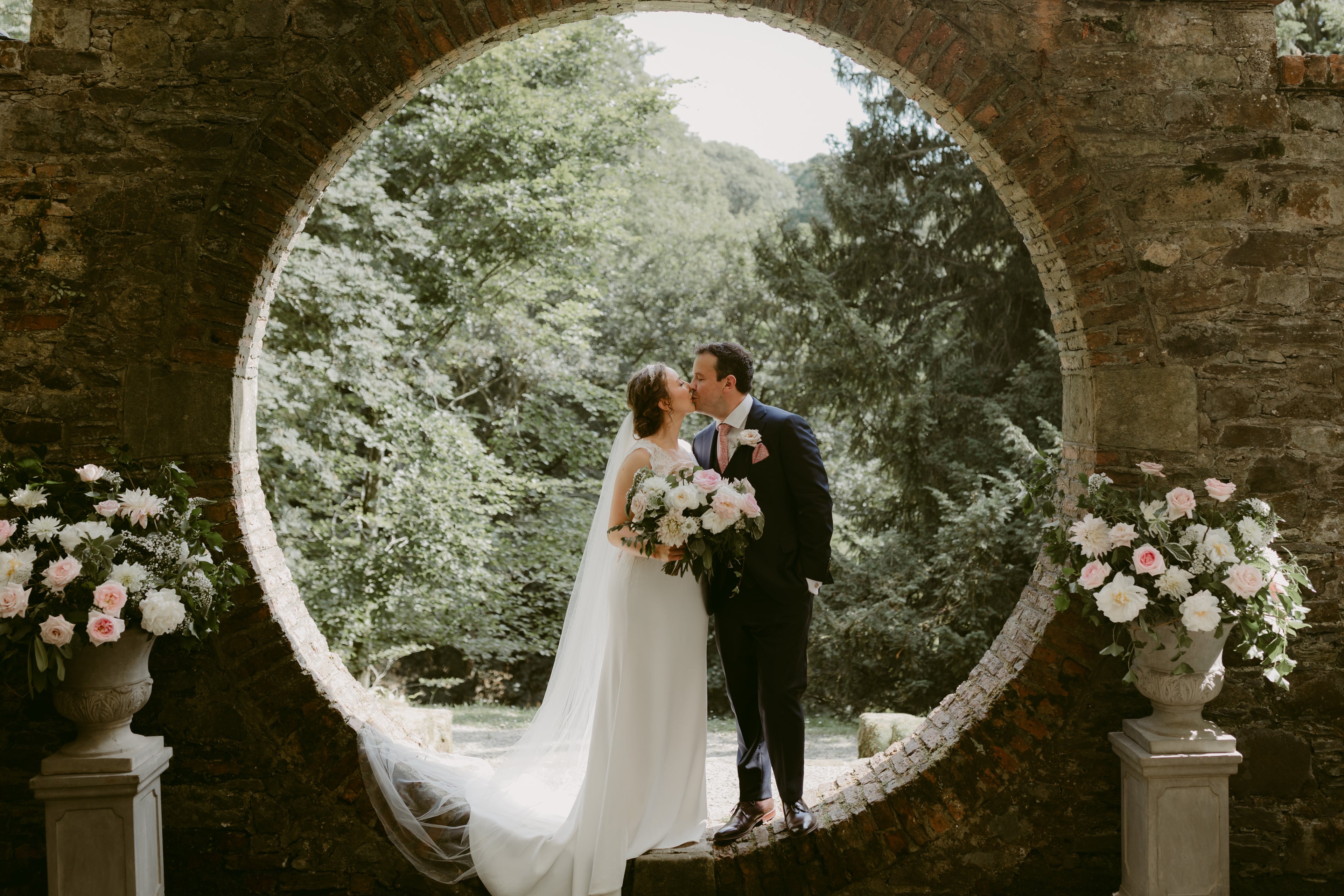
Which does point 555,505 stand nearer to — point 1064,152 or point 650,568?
point 650,568

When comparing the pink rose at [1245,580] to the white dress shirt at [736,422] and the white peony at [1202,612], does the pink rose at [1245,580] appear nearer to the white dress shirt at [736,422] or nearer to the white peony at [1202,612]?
the white peony at [1202,612]

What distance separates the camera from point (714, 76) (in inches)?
650

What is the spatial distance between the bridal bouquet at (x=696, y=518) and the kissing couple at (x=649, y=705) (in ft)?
0.28

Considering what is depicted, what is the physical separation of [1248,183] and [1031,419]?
5778mm

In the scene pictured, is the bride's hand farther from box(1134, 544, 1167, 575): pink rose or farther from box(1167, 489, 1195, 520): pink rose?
box(1167, 489, 1195, 520): pink rose

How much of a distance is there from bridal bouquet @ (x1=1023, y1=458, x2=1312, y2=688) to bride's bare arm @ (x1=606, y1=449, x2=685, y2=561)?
1374mm

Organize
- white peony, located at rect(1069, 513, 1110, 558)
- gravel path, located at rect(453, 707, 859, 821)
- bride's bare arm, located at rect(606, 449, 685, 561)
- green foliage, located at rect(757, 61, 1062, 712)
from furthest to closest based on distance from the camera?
1. green foliage, located at rect(757, 61, 1062, 712)
2. gravel path, located at rect(453, 707, 859, 821)
3. bride's bare arm, located at rect(606, 449, 685, 561)
4. white peony, located at rect(1069, 513, 1110, 558)

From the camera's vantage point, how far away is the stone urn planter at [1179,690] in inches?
114

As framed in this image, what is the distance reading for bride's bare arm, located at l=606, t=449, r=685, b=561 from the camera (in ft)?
10.3

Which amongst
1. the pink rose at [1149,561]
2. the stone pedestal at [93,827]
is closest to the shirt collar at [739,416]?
the pink rose at [1149,561]

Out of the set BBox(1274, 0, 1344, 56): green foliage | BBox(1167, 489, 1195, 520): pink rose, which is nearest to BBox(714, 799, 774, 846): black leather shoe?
BBox(1167, 489, 1195, 520): pink rose

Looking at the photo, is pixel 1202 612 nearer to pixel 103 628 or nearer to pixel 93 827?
pixel 103 628

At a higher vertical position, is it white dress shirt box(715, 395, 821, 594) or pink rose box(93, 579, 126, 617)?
white dress shirt box(715, 395, 821, 594)

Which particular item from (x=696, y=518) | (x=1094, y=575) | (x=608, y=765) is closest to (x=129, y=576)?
(x=608, y=765)
